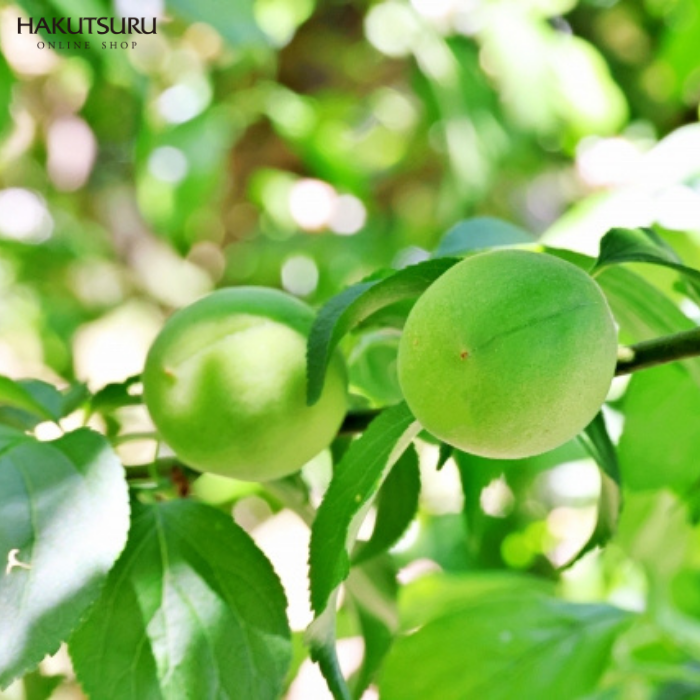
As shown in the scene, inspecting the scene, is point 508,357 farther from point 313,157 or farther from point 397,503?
point 313,157

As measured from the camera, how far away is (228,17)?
2.54 ft

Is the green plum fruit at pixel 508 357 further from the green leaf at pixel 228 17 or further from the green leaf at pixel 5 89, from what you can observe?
the green leaf at pixel 5 89

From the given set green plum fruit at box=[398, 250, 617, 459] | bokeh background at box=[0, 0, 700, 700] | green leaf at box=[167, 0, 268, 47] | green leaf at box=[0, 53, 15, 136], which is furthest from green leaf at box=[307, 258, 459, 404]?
bokeh background at box=[0, 0, 700, 700]

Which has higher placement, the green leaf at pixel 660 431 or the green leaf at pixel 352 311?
the green leaf at pixel 352 311

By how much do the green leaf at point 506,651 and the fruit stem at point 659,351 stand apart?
31cm

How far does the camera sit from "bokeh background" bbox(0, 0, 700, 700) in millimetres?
1287

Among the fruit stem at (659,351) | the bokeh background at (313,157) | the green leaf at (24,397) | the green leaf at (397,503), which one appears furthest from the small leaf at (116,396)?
the bokeh background at (313,157)

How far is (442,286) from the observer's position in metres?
0.37

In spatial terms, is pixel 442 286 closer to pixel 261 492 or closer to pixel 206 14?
pixel 261 492

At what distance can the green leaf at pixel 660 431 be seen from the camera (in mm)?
531

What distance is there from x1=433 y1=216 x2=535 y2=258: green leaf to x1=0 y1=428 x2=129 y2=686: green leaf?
7.6 inches

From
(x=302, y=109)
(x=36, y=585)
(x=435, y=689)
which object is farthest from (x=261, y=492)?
(x=302, y=109)

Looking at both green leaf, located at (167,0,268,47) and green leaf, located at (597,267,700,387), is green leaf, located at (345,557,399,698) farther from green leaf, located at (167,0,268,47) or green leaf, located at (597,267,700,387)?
green leaf, located at (167,0,268,47)

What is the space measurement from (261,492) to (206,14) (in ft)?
1.10
